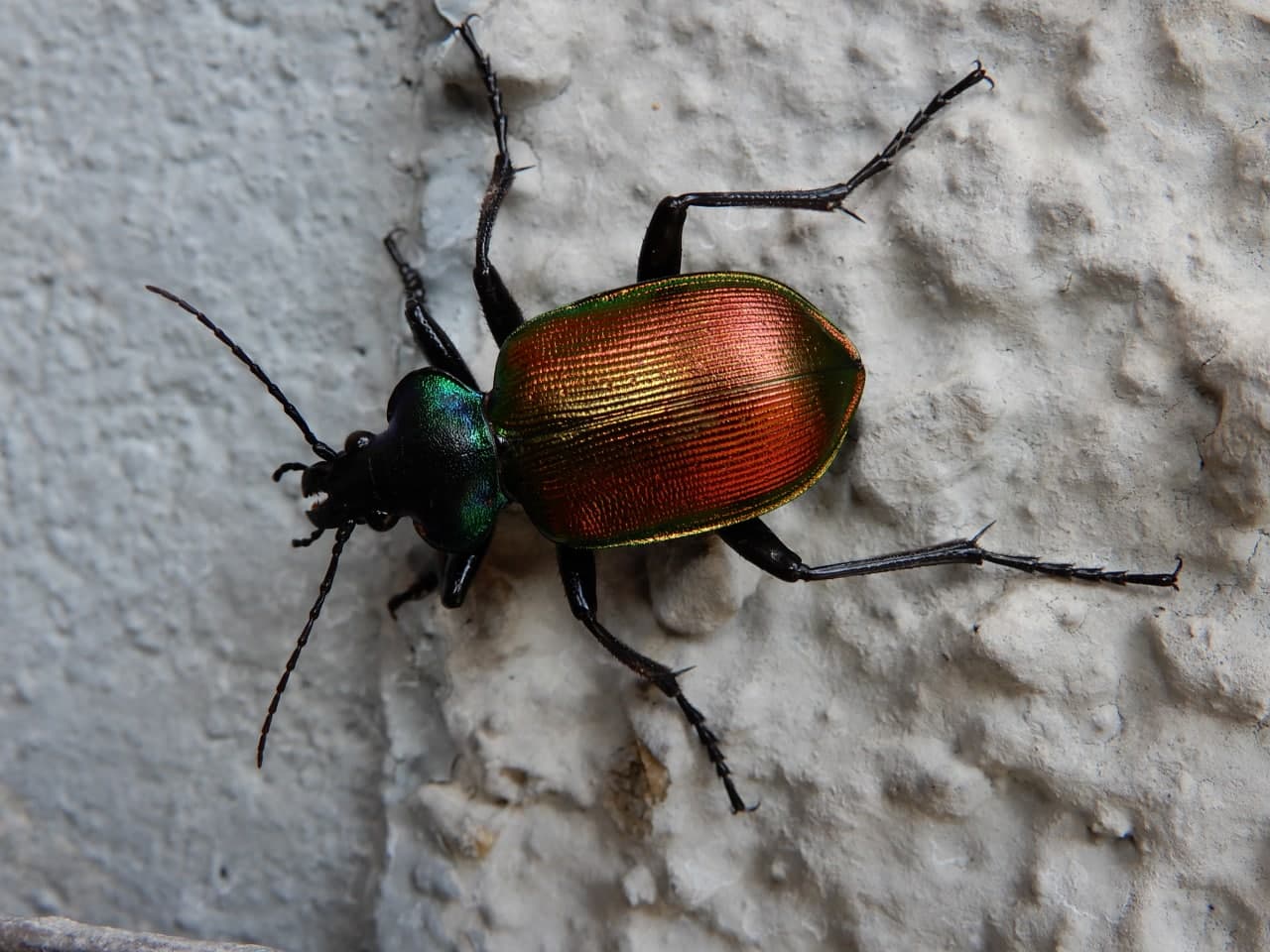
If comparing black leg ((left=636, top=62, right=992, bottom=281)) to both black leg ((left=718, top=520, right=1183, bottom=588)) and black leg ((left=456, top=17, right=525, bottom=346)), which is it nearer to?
black leg ((left=456, top=17, right=525, bottom=346))

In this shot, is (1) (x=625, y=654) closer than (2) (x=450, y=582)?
Yes

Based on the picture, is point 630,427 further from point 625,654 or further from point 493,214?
point 493,214

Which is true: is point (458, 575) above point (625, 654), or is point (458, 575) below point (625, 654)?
above

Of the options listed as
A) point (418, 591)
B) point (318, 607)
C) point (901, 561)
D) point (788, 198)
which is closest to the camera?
point (901, 561)

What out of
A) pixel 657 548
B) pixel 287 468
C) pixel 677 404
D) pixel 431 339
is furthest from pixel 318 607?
pixel 677 404

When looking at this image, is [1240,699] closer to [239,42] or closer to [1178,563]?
[1178,563]

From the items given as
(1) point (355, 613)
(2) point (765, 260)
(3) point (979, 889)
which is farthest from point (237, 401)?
(3) point (979, 889)

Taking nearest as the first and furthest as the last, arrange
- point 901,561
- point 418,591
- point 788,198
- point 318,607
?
point 901,561
point 788,198
point 318,607
point 418,591

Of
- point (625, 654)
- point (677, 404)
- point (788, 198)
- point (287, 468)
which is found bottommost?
point (625, 654)
